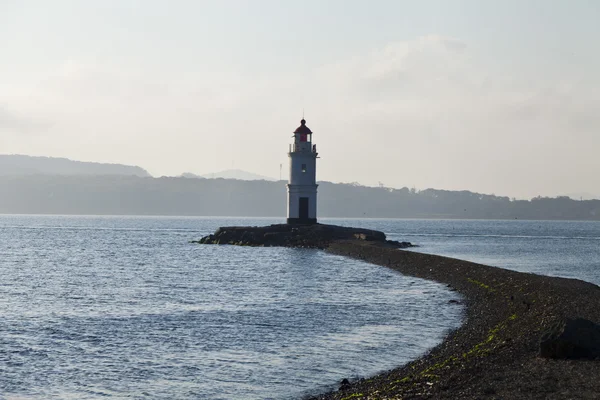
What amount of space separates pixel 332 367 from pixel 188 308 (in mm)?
14170

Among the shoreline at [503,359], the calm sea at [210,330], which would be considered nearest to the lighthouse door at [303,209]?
the calm sea at [210,330]

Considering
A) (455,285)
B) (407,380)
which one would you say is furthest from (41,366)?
(455,285)

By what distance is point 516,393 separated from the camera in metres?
14.6

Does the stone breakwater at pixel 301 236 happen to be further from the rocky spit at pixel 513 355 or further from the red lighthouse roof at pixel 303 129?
the rocky spit at pixel 513 355

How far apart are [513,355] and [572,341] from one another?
184 centimetres

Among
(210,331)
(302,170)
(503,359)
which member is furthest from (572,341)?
(302,170)

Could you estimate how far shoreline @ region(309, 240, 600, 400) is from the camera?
15016 millimetres

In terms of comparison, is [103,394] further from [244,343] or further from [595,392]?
[595,392]

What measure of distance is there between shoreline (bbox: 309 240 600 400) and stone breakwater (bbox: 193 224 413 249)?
41.5 m

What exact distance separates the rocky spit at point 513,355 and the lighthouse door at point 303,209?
4442 centimetres

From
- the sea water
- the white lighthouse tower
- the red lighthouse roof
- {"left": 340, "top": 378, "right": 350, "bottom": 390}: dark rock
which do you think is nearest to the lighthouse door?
the white lighthouse tower

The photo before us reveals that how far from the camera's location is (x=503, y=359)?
18.3m

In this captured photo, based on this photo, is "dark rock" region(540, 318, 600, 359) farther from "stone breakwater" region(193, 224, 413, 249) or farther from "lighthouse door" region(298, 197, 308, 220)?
"lighthouse door" region(298, 197, 308, 220)

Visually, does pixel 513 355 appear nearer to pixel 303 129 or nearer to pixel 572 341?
pixel 572 341
